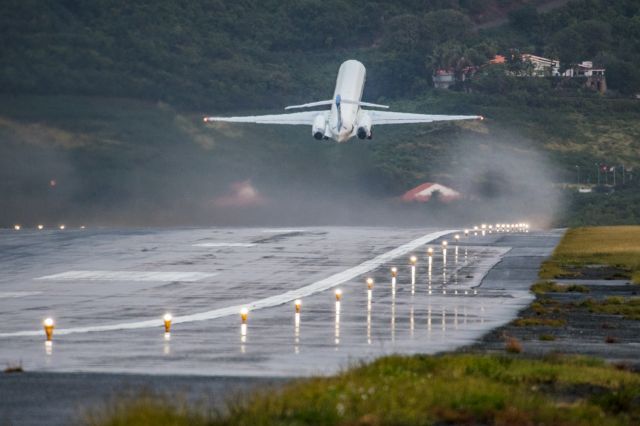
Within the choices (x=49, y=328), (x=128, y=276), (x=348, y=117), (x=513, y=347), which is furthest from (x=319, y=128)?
(x=513, y=347)

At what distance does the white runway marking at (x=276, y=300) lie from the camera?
4859cm

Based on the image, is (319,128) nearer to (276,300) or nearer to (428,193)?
(428,193)

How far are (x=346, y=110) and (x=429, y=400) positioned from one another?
89524mm

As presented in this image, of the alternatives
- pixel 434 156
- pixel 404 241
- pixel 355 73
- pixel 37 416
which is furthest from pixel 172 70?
pixel 37 416

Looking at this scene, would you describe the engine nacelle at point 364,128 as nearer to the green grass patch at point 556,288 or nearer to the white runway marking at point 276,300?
the white runway marking at point 276,300

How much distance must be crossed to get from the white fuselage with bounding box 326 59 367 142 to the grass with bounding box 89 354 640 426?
265 feet

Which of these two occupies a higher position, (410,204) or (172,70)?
(172,70)

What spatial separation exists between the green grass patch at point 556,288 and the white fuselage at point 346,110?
44305 mm

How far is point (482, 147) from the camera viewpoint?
19238 cm

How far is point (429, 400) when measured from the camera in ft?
88.3

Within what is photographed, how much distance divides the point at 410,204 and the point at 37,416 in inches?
5057

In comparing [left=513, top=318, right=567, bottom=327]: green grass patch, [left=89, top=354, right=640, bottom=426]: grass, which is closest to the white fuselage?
[left=513, top=318, right=567, bottom=327]: green grass patch

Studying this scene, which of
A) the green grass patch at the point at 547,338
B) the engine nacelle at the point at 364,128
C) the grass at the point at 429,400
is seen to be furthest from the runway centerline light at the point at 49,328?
the engine nacelle at the point at 364,128

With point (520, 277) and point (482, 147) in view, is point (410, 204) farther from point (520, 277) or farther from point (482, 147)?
point (520, 277)
